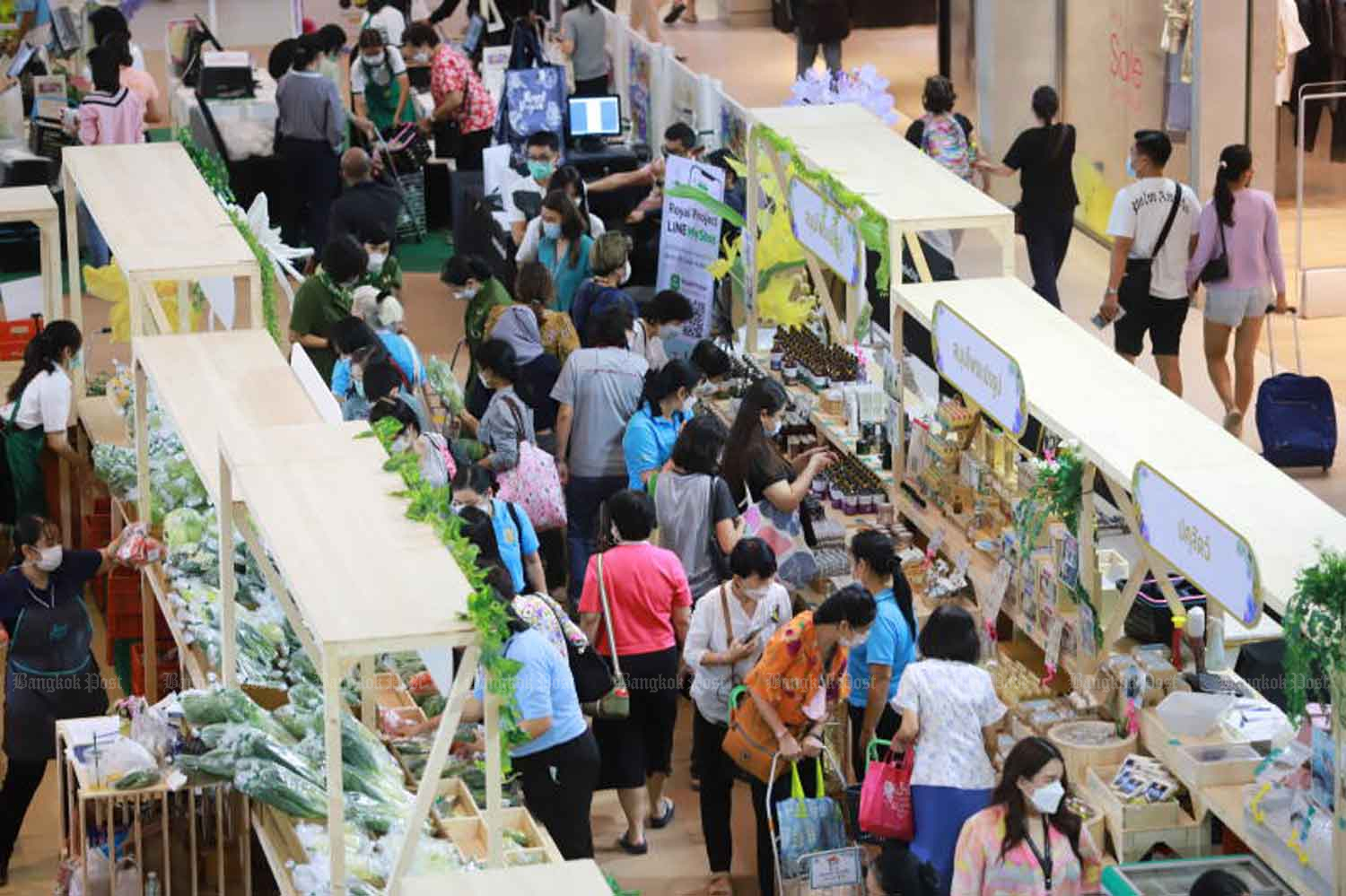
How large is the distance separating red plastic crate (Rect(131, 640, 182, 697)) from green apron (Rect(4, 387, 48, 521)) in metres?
1.57

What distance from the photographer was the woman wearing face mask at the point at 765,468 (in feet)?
31.8

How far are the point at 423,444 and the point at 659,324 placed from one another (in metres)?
2.30

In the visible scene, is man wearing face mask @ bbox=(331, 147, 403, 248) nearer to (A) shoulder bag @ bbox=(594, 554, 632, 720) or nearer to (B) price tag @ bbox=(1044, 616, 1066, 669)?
(A) shoulder bag @ bbox=(594, 554, 632, 720)

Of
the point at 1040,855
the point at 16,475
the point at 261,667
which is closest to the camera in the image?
the point at 1040,855

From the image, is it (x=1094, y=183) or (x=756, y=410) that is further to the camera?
(x=1094, y=183)

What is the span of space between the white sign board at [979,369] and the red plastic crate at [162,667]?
317 centimetres

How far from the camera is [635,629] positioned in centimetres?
886

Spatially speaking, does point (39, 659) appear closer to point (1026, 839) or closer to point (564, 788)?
point (564, 788)

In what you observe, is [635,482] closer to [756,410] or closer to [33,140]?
[756,410]

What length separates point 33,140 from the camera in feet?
55.5

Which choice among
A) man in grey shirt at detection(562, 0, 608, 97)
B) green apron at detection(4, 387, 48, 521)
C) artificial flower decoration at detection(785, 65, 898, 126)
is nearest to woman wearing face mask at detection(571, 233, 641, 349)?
artificial flower decoration at detection(785, 65, 898, 126)

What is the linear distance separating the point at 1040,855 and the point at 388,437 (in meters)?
2.39

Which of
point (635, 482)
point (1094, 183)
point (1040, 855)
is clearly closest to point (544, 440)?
point (635, 482)

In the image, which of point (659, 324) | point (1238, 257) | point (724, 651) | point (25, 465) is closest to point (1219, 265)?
point (1238, 257)
